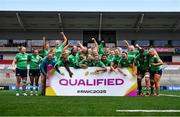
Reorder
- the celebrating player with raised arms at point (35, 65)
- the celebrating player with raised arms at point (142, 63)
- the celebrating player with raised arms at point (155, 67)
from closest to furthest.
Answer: the celebrating player with raised arms at point (155, 67)
the celebrating player with raised arms at point (142, 63)
the celebrating player with raised arms at point (35, 65)

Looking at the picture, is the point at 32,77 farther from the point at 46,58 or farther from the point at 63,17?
the point at 63,17

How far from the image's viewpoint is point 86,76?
43.9 feet

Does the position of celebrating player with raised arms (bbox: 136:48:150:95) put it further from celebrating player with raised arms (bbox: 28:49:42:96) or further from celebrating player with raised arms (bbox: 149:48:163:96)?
celebrating player with raised arms (bbox: 28:49:42:96)

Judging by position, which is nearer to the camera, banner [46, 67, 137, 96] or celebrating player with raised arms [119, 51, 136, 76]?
banner [46, 67, 137, 96]

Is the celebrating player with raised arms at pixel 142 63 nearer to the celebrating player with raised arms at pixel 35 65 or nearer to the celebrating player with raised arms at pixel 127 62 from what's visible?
the celebrating player with raised arms at pixel 127 62

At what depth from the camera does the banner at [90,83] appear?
1329cm

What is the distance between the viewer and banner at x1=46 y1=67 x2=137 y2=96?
13.3 m

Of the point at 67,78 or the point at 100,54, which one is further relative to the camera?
the point at 100,54

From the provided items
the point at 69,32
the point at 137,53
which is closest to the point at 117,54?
the point at 137,53

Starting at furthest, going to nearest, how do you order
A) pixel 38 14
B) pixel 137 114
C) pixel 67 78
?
pixel 38 14, pixel 67 78, pixel 137 114

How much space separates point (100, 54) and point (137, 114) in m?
8.26

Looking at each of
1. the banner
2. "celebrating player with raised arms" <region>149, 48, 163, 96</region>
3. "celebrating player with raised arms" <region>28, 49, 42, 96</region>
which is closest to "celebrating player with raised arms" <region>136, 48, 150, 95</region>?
"celebrating player with raised arms" <region>149, 48, 163, 96</region>

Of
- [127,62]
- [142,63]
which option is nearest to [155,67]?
[142,63]

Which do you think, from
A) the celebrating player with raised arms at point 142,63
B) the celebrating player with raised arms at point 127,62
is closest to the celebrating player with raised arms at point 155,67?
the celebrating player with raised arms at point 142,63
